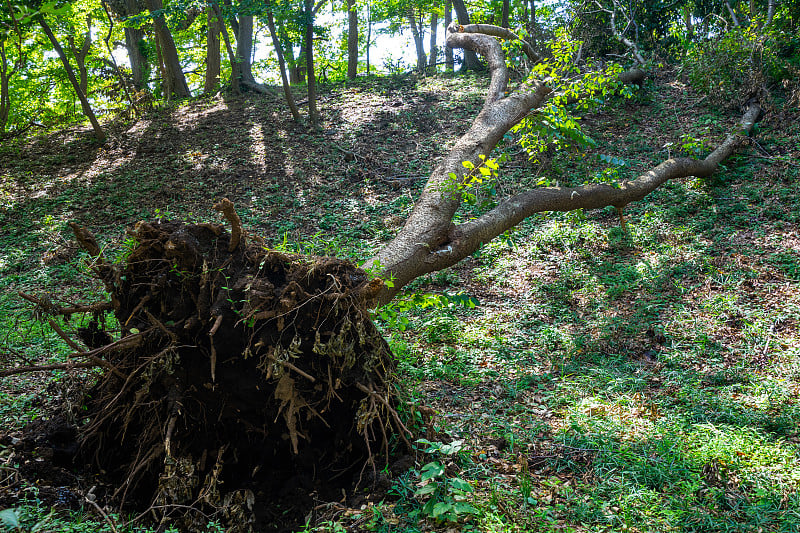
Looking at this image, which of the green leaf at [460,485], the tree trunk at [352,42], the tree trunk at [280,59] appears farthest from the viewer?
the tree trunk at [352,42]

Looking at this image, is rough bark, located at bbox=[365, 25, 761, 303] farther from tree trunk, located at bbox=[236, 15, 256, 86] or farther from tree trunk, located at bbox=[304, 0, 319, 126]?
tree trunk, located at bbox=[236, 15, 256, 86]

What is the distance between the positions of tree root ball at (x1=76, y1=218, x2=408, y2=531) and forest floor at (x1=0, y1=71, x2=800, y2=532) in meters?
0.33

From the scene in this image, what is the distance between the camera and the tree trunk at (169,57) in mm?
12516

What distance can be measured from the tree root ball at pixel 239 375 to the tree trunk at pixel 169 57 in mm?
11351

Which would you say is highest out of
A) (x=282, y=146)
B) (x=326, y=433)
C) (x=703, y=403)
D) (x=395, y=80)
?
(x=395, y=80)

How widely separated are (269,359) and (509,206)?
12.3ft

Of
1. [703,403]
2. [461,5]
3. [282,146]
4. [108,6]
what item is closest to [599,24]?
[461,5]

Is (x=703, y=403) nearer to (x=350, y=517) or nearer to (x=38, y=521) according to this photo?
(x=350, y=517)

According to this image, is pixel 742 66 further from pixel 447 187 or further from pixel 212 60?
pixel 212 60

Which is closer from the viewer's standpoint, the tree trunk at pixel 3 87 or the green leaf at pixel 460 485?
the green leaf at pixel 460 485

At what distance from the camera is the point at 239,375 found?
3504 mm

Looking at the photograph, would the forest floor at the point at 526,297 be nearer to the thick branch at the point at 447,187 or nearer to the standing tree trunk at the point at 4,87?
the thick branch at the point at 447,187

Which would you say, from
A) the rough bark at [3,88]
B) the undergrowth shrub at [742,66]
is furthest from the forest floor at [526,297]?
the rough bark at [3,88]

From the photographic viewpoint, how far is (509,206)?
5.96 m
